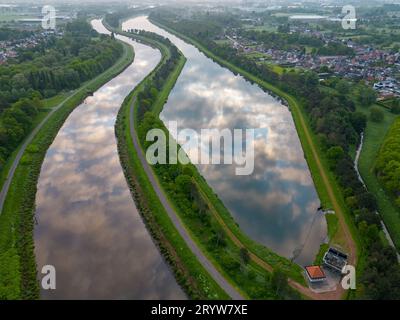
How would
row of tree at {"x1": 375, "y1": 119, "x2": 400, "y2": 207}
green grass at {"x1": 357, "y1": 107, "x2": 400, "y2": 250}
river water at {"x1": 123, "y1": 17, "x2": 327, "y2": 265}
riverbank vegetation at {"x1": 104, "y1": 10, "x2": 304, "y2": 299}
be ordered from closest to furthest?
riverbank vegetation at {"x1": 104, "y1": 10, "x2": 304, "y2": 299}
river water at {"x1": 123, "y1": 17, "x2": 327, "y2": 265}
green grass at {"x1": 357, "y1": 107, "x2": 400, "y2": 250}
row of tree at {"x1": 375, "y1": 119, "x2": 400, "y2": 207}

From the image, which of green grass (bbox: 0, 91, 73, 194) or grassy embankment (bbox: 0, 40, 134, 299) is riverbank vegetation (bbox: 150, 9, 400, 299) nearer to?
grassy embankment (bbox: 0, 40, 134, 299)

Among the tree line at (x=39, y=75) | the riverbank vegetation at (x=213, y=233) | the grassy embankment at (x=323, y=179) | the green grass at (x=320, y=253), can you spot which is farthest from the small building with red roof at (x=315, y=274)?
the tree line at (x=39, y=75)

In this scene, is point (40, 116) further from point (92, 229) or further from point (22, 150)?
point (92, 229)

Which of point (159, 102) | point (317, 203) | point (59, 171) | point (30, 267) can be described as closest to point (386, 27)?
point (159, 102)

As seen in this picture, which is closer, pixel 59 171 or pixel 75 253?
pixel 75 253

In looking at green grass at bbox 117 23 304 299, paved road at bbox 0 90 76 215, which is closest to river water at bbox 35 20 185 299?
green grass at bbox 117 23 304 299

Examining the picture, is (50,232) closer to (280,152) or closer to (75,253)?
(75,253)

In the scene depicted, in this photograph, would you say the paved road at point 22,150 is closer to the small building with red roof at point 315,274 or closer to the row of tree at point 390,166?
the small building with red roof at point 315,274
